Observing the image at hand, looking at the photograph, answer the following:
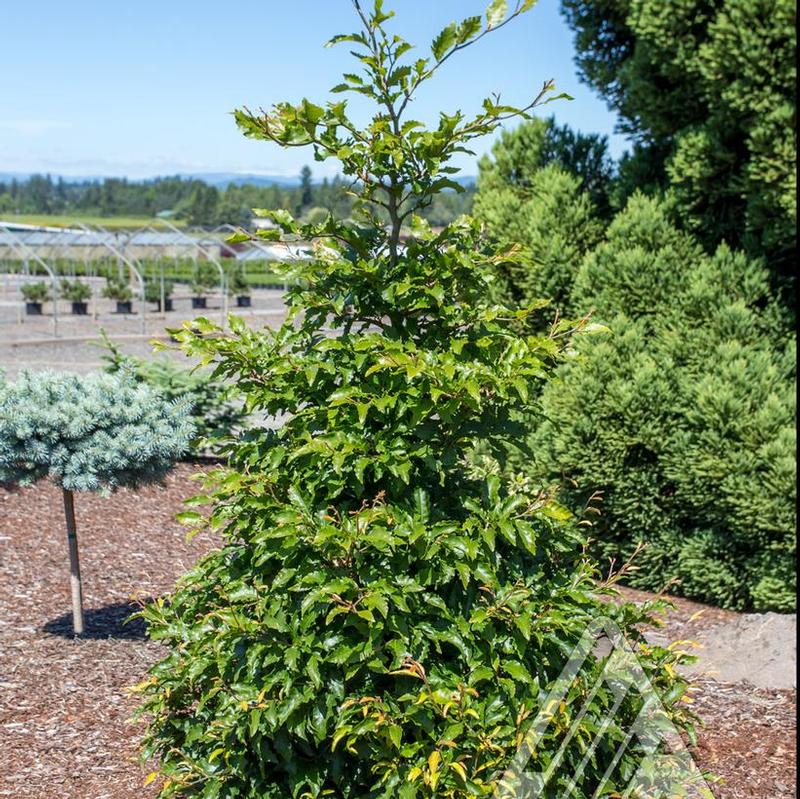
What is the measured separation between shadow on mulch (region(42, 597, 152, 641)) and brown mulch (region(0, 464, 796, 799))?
0.01 m

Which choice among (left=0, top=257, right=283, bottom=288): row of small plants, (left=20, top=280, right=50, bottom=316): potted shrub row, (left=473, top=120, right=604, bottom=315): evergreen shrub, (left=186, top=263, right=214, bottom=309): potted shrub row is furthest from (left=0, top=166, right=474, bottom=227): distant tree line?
(left=473, top=120, right=604, bottom=315): evergreen shrub

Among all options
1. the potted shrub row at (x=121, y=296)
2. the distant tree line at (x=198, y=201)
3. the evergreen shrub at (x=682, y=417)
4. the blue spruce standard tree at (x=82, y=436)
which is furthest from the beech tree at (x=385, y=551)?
the distant tree line at (x=198, y=201)

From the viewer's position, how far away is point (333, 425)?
120 inches

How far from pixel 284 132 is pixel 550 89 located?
0.90 metres

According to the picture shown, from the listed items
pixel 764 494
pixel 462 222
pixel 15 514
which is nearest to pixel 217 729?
pixel 462 222

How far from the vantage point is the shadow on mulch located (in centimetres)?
564

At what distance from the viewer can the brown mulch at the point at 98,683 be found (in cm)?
412

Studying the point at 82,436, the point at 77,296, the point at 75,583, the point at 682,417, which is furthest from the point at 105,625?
the point at 77,296

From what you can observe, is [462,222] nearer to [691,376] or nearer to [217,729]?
[217,729]

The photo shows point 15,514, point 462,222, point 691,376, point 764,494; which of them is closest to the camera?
point 462,222

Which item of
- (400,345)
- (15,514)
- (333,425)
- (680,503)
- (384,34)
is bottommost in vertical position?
(15,514)

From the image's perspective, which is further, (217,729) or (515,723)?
(217,729)
